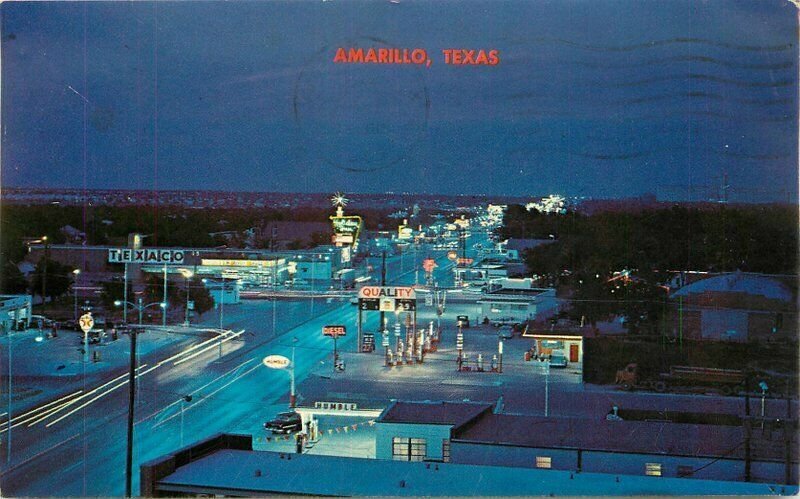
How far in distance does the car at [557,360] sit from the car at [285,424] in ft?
5.92

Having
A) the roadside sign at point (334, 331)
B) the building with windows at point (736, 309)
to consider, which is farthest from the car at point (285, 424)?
the building with windows at point (736, 309)

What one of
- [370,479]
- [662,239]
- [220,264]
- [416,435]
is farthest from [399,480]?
[662,239]

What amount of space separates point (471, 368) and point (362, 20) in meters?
2.37

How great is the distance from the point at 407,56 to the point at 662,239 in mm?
2363

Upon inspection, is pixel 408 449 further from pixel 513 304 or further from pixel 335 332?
pixel 513 304

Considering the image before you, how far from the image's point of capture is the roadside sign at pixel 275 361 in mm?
5773

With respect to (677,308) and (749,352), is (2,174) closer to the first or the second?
(677,308)

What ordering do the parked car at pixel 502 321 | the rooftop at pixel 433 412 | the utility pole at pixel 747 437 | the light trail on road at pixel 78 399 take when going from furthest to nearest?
the parked car at pixel 502 321 → the light trail on road at pixel 78 399 → the rooftop at pixel 433 412 → the utility pole at pixel 747 437

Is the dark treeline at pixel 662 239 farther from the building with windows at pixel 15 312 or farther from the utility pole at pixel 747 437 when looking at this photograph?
the building with windows at pixel 15 312

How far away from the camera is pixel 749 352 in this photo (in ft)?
18.8

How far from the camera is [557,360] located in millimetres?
5941

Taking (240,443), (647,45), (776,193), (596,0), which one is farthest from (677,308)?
(240,443)

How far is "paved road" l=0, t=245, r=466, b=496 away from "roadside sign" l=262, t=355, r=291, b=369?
35 millimetres

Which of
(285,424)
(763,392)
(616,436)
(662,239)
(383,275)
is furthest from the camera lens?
(662,239)
